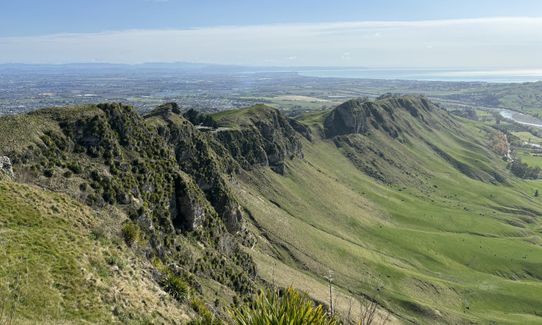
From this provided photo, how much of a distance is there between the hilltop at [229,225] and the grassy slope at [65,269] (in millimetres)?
175

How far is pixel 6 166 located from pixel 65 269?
73.9 feet

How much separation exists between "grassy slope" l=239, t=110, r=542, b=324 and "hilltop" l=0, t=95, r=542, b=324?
593mm

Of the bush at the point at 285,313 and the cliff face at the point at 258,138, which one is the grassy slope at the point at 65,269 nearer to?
the bush at the point at 285,313

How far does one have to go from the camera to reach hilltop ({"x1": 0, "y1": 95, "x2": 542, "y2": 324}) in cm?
3997

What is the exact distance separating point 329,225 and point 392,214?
144ft

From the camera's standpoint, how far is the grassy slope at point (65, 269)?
28.8 m

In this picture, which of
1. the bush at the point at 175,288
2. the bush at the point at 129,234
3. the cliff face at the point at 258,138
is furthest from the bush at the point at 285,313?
the cliff face at the point at 258,138

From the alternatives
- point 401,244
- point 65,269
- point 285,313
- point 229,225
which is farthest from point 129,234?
point 401,244

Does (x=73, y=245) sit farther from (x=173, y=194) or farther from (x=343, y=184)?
(x=343, y=184)

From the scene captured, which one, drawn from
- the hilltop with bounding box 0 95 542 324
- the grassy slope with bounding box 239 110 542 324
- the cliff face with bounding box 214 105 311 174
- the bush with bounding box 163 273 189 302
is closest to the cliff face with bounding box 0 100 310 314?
the hilltop with bounding box 0 95 542 324

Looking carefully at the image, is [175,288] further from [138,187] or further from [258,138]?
[258,138]

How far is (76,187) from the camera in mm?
52406

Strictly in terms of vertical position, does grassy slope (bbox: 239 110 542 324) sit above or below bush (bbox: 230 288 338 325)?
below

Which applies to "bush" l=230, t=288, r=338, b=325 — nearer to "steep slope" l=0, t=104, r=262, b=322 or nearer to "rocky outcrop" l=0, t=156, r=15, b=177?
"steep slope" l=0, t=104, r=262, b=322
